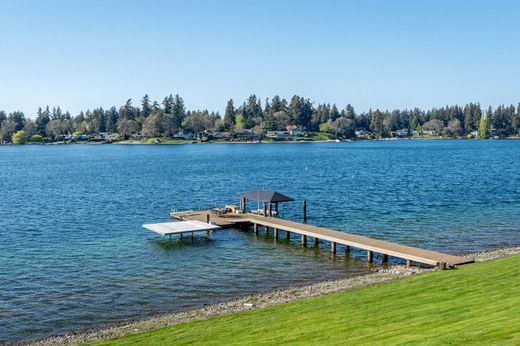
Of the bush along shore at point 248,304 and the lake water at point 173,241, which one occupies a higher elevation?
the bush along shore at point 248,304

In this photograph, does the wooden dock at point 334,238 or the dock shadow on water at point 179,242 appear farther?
the dock shadow on water at point 179,242

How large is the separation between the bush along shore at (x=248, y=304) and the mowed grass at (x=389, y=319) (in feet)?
4.93

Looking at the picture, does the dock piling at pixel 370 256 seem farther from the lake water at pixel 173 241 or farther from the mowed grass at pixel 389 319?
the mowed grass at pixel 389 319

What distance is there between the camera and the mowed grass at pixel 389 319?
14891 millimetres

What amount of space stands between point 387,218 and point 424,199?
1515 cm

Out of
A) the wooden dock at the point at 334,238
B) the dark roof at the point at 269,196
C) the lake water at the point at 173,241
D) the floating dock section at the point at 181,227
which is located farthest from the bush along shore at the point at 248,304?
the dark roof at the point at 269,196

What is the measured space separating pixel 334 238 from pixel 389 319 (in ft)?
66.5

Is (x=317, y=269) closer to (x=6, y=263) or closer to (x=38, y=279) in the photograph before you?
(x=38, y=279)

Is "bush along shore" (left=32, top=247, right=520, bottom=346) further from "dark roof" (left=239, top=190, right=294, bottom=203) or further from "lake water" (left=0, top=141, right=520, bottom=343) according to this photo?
"dark roof" (left=239, top=190, right=294, bottom=203)

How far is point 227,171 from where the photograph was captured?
10881 centimetres

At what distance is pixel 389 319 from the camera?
17.6 metres

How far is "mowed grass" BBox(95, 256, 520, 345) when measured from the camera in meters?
14.9

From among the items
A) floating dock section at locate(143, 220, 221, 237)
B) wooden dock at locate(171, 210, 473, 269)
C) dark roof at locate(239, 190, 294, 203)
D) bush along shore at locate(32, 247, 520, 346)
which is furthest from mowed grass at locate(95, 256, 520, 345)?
dark roof at locate(239, 190, 294, 203)

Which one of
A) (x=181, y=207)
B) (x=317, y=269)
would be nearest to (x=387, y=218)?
(x=317, y=269)
